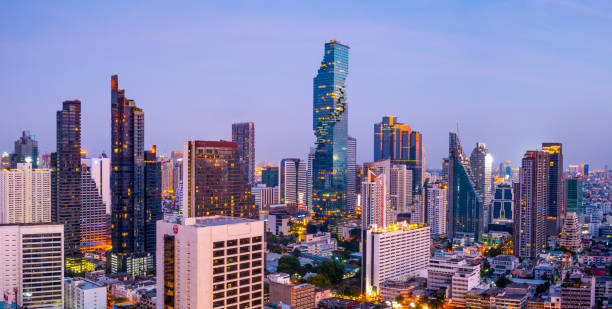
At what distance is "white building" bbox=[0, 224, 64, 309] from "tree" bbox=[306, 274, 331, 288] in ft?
46.2

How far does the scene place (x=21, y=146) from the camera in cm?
5556

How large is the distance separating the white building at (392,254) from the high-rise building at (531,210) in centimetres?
1206

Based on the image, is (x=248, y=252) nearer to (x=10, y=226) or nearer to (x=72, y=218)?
(x=10, y=226)

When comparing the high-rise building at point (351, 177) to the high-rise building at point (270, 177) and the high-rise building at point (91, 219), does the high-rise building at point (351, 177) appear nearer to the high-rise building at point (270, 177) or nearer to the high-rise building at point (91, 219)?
the high-rise building at point (270, 177)

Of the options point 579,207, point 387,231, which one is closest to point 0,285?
point 387,231

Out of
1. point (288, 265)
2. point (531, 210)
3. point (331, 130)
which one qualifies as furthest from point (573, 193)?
point (288, 265)

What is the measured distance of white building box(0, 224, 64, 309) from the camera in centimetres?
2453

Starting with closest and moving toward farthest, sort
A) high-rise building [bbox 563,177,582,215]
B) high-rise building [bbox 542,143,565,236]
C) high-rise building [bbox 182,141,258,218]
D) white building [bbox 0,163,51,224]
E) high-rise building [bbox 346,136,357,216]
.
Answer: high-rise building [bbox 182,141,258,218] → white building [bbox 0,163,51,224] → high-rise building [bbox 542,143,565,236] → high-rise building [bbox 563,177,582,215] → high-rise building [bbox 346,136,357,216]

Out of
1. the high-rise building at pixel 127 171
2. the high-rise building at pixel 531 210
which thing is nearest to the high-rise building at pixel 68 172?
the high-rise building at pixel 127 171

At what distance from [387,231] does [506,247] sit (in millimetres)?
20487

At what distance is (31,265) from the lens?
24719 mm

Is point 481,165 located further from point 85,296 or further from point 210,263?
point 210,263

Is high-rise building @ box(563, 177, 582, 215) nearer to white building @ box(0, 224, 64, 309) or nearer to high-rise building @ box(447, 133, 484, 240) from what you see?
high-rise building @ box(447, 133, 484, 240)

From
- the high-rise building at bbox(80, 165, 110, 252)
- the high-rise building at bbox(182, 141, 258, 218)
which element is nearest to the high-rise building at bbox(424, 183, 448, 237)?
the high-rise building at bbox(182, 141, 258, 218)
